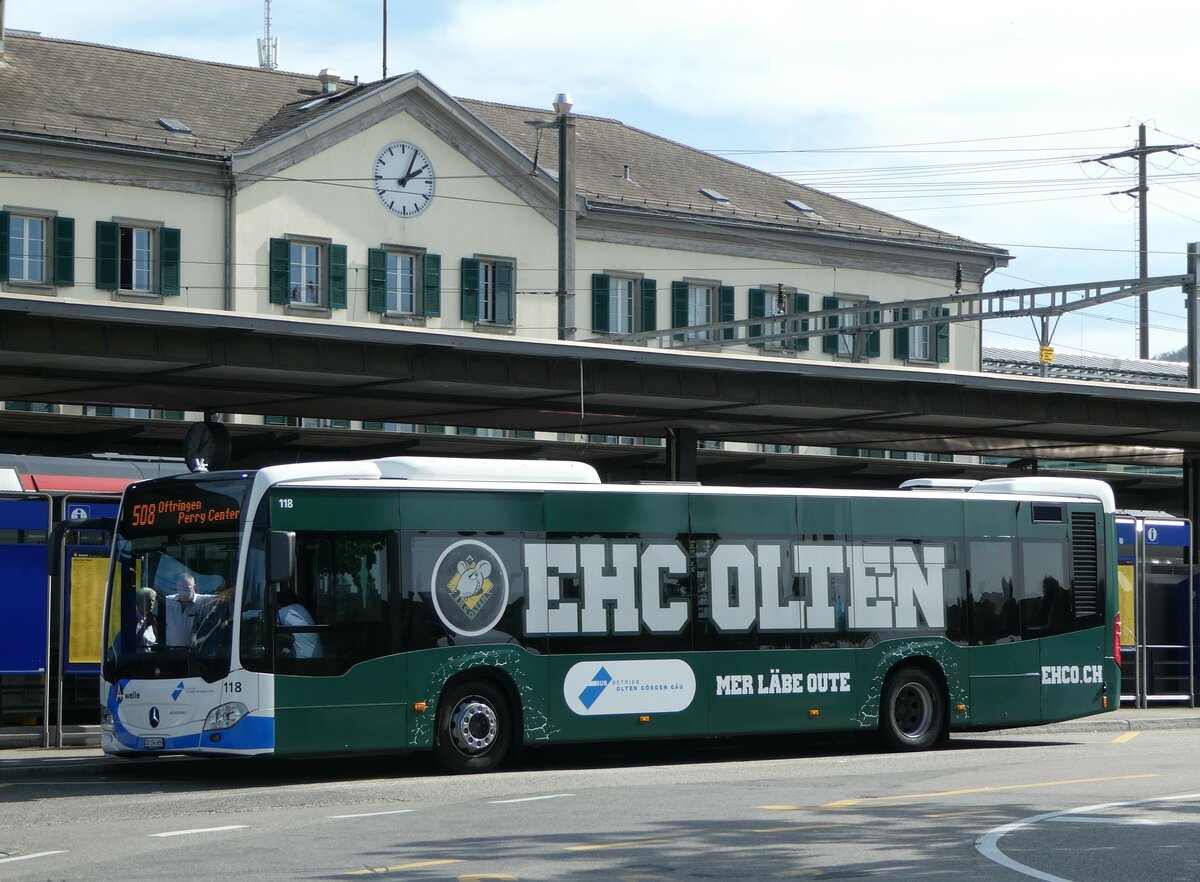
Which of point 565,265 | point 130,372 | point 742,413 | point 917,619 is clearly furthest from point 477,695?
point 565,265

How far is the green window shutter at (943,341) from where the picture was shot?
2414 inches

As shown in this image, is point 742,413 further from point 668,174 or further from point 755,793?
point 668,174

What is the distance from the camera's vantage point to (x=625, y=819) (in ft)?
43.1

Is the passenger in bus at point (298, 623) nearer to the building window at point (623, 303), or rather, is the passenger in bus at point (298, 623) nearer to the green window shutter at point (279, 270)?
the green window shutter at point (279, 270)

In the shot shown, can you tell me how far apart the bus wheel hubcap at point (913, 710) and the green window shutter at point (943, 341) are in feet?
138

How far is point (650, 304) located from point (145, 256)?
49.3 feet

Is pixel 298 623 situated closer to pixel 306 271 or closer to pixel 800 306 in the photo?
pixel 306 271

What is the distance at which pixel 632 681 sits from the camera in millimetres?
18062

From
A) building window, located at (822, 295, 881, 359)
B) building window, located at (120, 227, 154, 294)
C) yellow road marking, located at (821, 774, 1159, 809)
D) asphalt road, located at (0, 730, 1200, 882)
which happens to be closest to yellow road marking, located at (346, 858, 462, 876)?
asphalt road, located at (0, 730, 1200, 882)

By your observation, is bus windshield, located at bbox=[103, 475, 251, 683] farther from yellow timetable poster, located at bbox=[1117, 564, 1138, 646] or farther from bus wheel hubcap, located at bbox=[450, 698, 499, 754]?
yellow timetable poster, located at bbox=[1117, 564, 1138, 646]

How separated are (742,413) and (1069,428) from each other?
6.69m

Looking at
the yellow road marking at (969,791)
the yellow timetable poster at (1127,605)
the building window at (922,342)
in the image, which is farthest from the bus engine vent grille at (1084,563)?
the building window at (922,342)

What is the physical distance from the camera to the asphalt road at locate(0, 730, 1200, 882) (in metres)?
10.8

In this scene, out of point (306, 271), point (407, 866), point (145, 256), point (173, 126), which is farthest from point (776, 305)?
point (407, 866)
